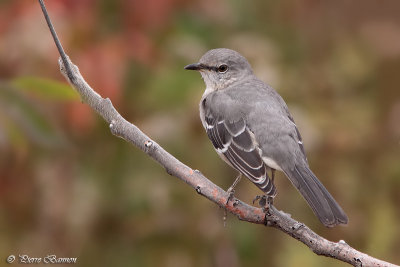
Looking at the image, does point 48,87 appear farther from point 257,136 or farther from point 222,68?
point 222,68

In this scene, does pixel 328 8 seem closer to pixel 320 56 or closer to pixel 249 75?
pixel 320 56

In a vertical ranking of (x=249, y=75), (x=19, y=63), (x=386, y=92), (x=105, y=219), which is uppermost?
(x=386, y=92)

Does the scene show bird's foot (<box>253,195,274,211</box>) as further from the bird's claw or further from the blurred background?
the blurred background

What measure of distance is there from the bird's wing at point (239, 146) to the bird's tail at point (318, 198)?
20cm

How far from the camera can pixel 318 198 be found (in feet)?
11.5

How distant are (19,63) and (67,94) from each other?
2228 mm

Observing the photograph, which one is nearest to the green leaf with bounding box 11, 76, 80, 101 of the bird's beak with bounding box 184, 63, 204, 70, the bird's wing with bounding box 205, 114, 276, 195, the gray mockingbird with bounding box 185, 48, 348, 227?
the gray mockingbird with bounding box 185, 48, 348, 227

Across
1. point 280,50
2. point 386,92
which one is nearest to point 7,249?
point 280,50

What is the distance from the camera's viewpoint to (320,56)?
6.58 m

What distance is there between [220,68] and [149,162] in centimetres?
111

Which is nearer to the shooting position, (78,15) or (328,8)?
(78,15)

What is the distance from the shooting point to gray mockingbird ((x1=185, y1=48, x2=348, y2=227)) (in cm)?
367

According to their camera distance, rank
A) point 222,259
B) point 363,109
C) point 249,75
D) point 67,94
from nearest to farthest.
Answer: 1. point 67,94
2. point 249,75
3. point 222,259
4. point 363,109

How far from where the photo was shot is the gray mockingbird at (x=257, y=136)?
3.67 meters
